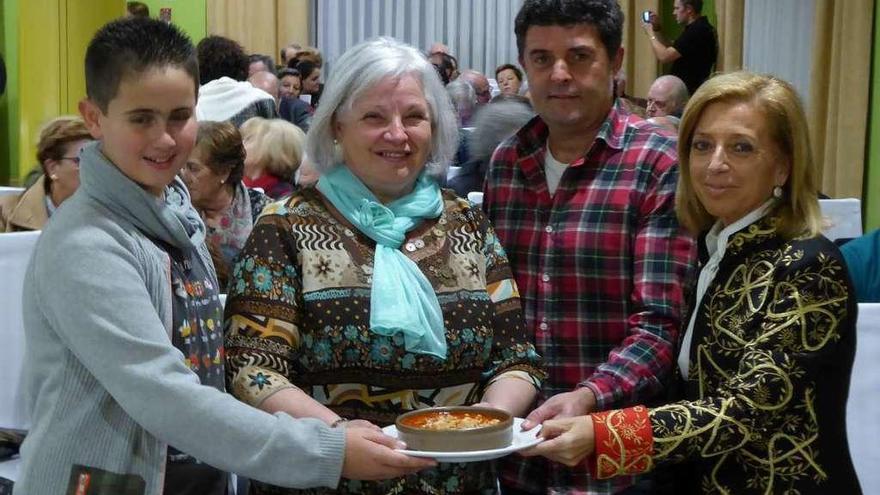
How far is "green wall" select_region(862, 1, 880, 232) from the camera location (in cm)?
648

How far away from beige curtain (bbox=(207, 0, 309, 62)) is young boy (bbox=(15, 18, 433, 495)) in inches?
372

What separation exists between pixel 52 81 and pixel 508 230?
8.57m

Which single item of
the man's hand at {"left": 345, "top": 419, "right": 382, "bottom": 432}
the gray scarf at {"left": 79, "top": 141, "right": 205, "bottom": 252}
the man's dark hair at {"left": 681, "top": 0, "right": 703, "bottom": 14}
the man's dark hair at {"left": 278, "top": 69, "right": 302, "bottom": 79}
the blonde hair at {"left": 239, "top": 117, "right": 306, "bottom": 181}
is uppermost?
the man's dark hair at {"left": 681, "top": 0, "right": 703, "bottom": 14}

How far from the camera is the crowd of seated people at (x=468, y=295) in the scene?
5.36ft

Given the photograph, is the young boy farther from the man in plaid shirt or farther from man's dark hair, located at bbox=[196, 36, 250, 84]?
man's dark hair, located at bbox=[196, 36, 250, 84]

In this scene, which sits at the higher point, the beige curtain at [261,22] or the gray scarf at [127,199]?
the beige curtain at [261,22]

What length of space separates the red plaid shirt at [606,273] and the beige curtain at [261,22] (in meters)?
9.11

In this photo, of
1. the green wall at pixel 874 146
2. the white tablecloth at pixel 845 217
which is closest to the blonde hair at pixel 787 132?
the white tablecloth at pixel 845 217

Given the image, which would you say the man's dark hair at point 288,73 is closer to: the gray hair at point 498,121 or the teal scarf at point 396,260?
the gray hair at point 498,121

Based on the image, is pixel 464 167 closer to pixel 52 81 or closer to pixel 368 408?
pixel 368 408

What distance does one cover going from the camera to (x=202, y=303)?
1793mm

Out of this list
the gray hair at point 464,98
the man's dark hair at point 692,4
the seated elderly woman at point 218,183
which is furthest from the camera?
the man's dark hair at point 692,4

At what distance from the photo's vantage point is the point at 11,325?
2.95m

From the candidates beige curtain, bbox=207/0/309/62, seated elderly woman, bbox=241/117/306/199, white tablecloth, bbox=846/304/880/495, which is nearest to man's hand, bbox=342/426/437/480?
white tablecloth, bbox=846/304/880/495
